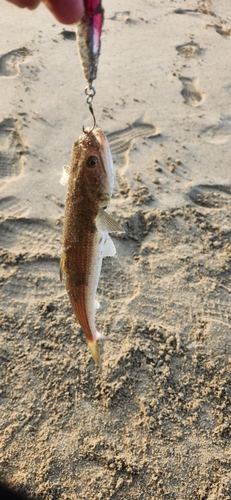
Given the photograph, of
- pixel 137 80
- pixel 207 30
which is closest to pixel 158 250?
pixel 137 80

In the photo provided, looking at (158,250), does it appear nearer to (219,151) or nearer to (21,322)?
(21,322)

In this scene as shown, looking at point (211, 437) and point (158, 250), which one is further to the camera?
point (158, 250)

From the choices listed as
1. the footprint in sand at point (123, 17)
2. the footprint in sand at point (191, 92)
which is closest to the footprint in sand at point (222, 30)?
the footprint in sand at point (123, 17)

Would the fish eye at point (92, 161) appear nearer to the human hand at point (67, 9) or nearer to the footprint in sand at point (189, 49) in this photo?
the human hand at point (67, 9)

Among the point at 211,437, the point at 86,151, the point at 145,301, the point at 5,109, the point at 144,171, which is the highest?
the point at 86,151

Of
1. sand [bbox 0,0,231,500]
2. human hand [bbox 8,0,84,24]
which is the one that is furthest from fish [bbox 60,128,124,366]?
sand [bbox 0,0,231,500]

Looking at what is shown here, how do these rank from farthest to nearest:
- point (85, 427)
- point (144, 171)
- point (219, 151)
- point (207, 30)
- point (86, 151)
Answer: point (207, 30)
point (219, 151)
point (144, 171)
point (85, 427)
point (86, 151)
